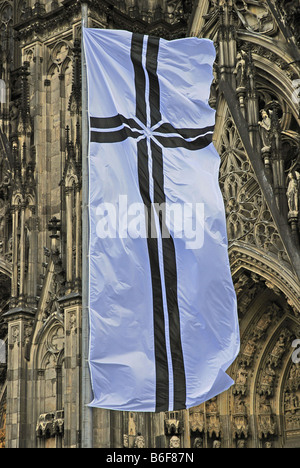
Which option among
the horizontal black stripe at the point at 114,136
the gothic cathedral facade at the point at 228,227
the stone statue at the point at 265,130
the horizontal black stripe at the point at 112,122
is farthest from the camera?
the stone statue at the point at 265,130

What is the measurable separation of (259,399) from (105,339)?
8.96 m

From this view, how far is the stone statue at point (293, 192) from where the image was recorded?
19.8 metres

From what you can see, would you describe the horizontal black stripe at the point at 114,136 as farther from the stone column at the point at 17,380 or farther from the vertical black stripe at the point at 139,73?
the stone column at the point at 17,380

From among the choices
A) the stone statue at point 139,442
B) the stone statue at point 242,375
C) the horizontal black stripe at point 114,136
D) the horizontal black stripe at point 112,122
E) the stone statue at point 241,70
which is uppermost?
the stone statue at point 241,70

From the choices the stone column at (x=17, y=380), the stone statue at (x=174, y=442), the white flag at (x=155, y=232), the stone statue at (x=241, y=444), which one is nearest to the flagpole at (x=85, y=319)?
the white flag at (x=155, y=232)

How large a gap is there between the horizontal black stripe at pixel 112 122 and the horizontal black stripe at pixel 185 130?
1.34 ft

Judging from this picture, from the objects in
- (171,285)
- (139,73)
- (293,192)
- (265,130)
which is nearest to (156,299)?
(171,285)

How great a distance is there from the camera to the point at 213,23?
22766 millimetres

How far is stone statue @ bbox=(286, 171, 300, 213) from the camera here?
65.0ft

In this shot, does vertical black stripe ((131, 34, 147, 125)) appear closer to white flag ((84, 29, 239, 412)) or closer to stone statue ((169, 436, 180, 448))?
white flag ((84, 29, 239, 412))

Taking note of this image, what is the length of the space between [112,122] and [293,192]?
6530 mm

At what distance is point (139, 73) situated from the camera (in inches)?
604

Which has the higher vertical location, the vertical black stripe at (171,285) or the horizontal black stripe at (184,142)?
the horizontal black stripe at (184,142)
